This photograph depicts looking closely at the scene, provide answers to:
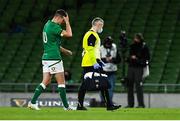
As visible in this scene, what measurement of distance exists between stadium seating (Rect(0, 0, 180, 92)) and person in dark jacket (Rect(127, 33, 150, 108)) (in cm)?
361

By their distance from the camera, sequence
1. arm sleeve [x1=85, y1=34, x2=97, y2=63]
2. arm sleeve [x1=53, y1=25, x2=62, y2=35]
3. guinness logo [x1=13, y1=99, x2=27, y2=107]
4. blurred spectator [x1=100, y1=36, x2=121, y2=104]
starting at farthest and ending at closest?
guinness logo [x1=13, y1=99, x2=27, y2=107] → blurred spectator [x1=100, y1=36, x2=121, y2=104] → arm sleeve [x1=85, y1=34, x2=97, y2=63] → arm sleeve [x1=53, y1=25, x2=62, y2=35]

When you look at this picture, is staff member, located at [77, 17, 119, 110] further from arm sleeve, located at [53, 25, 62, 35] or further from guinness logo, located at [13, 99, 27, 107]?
guinness logo, located at [13, 99, 27, 107]

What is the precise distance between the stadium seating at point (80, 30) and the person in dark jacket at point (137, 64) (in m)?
3.61

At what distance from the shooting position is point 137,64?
20328 millimetres

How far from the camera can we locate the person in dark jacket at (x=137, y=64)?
66.2 feet

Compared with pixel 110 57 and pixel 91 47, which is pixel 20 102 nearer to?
pixel 110 57

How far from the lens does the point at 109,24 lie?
29.5 metres

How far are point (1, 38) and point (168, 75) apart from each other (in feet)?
25.0

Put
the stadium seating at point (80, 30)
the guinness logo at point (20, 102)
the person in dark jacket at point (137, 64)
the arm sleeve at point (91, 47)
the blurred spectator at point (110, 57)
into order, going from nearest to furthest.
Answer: the arm sleeve at point (91, 47) < the person in dark jacket at point (137, 64) < the blurred spectator at point (110, 57) < the guinness logo at point (20, 102) < the stadium seating at point (80, 30)

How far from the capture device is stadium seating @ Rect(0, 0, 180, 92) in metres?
26.5

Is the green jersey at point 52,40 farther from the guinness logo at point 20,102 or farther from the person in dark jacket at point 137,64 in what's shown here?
the guinness logo at point 20,102

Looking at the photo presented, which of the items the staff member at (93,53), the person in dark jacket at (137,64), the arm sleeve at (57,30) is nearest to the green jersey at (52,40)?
the arm sleeve at (57,30)

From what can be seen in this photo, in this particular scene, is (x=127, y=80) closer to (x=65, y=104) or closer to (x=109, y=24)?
(x=65, y=104)

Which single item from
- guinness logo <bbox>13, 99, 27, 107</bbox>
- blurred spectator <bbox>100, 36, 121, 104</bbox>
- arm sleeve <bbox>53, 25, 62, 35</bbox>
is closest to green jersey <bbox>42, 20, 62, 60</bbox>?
arm sleeve <bbox>53, 25, 62, 35</bbox>
